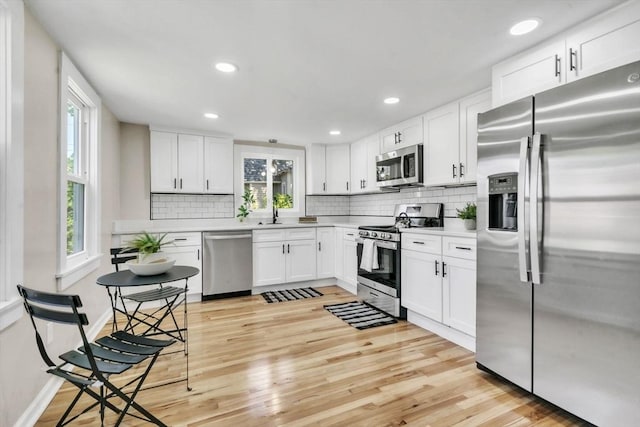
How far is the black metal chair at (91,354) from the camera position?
1288 millimetres

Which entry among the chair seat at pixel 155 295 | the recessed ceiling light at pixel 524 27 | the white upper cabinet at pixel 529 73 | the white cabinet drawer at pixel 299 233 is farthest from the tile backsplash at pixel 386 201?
the chair seat at pixel 155 295

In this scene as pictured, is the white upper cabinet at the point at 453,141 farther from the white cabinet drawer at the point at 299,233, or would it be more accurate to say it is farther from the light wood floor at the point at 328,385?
the white cabinet drawer at the point at 299,233

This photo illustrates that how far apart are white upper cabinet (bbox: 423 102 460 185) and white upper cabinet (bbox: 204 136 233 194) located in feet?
9.09

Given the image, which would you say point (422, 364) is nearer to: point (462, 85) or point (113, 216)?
point (462, 85)

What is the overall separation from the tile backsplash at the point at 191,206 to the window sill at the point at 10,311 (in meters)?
2.82

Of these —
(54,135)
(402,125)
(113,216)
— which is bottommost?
(113,216)

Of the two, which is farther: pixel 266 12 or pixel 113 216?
pixel 113 216

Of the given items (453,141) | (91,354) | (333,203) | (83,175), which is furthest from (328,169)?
(91,354)

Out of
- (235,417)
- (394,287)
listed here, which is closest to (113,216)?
(235,417)

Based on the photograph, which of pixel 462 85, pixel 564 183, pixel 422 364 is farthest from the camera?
pixel 462 85

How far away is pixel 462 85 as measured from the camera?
2.83 metres

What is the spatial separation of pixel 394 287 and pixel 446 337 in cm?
73

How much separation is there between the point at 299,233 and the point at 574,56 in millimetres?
3574

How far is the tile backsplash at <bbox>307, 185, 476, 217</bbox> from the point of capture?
3.59m
